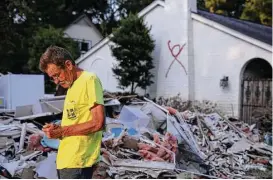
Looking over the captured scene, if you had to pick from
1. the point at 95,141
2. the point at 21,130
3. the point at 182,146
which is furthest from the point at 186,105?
the point at 95,141

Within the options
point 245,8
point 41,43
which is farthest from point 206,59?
point 245,8

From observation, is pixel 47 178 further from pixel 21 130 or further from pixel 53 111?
pixel 53 111

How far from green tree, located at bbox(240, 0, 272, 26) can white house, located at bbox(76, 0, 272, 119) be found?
29.3 ft

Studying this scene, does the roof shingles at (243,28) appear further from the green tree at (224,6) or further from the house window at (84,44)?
the house window at (84,44)

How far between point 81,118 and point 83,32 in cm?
2520

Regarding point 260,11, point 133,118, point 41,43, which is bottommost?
point 133,118

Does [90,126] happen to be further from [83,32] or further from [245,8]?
[245,8]

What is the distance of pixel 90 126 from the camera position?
2814 millimetres

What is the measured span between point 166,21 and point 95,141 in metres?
14.4

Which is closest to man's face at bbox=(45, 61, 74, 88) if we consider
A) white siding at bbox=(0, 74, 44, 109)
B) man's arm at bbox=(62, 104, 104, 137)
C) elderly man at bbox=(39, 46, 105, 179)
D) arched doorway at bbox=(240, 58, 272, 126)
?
elderly man at bbox=(39, 46, 105, 179)

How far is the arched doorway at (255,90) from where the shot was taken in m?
14.0

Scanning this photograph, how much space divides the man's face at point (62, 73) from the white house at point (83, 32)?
23747 mm

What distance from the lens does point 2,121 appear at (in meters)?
8.21

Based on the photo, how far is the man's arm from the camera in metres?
2.82
